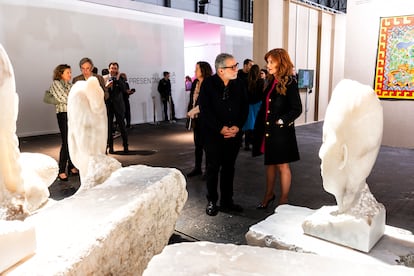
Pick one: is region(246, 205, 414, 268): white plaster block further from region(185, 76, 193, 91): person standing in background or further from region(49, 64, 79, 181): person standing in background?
region(185, 76, 193, 91): person standing in background

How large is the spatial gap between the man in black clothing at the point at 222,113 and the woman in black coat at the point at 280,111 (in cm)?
26

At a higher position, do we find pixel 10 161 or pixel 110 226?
pixel 10 161

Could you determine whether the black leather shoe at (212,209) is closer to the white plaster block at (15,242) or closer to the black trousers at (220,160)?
the black trousers at (220,160)

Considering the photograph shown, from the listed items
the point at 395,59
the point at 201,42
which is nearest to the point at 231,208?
the point at 395,59

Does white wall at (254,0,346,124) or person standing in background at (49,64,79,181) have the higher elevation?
white wall at (254,0,346,124)

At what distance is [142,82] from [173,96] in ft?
4.63

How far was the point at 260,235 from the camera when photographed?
8.82 feet

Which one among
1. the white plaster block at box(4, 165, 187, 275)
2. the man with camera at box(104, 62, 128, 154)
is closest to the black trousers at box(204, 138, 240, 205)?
the white plaster block at box(4, 165, 187, 275)

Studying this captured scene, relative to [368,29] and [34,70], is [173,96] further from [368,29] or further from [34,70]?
[368,29]

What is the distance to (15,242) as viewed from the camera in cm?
186

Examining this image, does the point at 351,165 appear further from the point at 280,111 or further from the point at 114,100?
the point at 114,100

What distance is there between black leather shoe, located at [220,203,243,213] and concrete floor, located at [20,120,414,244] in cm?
8

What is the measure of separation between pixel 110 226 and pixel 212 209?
1.69 m

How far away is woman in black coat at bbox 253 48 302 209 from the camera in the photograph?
11.1 ft
